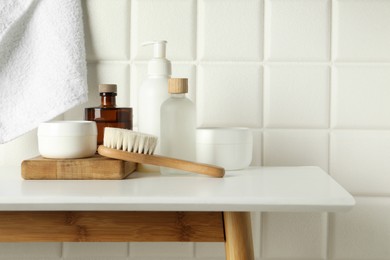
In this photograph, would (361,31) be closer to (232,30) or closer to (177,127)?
(232,30)

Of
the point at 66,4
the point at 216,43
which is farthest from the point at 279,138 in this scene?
the point at 66,4

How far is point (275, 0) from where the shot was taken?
2.89 ft

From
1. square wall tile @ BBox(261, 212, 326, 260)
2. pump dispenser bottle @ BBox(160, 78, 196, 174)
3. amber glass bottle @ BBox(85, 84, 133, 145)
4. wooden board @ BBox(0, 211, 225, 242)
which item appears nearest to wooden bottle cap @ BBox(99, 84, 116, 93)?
amber glass bottle @ BBox(85, 84, 133, 145)

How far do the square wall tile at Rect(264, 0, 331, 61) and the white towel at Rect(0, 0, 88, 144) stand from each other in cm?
35

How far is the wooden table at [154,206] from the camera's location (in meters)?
0.52

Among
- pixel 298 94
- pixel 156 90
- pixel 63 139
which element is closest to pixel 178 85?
pixel 156 90

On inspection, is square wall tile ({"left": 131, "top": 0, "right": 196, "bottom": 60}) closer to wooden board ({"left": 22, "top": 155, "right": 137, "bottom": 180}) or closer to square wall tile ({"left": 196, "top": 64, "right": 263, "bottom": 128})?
square wall tile ({"left": 196, "top": 64, "right": 263, "bottom": 128})

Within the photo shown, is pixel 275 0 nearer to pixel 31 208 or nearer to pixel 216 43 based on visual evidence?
pixel 216 43

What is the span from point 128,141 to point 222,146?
14 centimetres

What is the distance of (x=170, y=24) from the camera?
0.88m

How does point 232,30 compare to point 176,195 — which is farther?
point 232,30

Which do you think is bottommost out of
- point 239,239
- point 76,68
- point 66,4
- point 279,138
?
point 239,239

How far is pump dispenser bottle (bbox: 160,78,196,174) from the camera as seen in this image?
0.70 meters

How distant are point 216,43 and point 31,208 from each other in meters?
0.49
